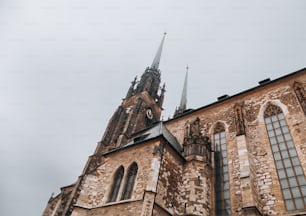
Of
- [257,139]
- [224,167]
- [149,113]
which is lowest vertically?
[224,167]

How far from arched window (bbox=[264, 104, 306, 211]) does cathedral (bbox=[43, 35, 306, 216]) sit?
34 millimetres

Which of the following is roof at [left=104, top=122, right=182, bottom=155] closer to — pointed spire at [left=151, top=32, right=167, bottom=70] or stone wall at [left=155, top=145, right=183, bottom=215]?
stone wall at [left=155, top=145, right=183, bottom=215]

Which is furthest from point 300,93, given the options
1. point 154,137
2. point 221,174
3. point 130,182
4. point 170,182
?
point 130,182

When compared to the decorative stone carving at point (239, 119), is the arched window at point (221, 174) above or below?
below

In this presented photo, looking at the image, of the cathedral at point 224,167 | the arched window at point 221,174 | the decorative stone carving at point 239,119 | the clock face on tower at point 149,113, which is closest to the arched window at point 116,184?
the cathedral at point 224,167

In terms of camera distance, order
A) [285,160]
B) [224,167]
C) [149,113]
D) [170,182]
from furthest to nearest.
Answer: [149,113] → [224,167] → [170,182] → [285,160]

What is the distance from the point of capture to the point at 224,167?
36.3ft

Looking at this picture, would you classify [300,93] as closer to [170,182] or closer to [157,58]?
Answer: [170,182]

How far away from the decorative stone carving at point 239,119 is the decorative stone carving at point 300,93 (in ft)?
8.80

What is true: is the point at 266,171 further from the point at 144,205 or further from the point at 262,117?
the point at 144,205

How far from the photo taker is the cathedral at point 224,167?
28.9ft

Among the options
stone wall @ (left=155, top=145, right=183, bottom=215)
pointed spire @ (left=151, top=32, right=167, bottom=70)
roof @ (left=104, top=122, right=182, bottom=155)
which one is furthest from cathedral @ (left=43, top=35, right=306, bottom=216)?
pointed spire @ (left=151, top=32, right=167, bottom=70)

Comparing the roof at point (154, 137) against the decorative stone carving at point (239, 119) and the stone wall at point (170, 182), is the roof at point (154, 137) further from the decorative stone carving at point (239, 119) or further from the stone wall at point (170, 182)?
the decorative stone carving at point (239, 119)

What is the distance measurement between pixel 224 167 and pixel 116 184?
17.8ft
